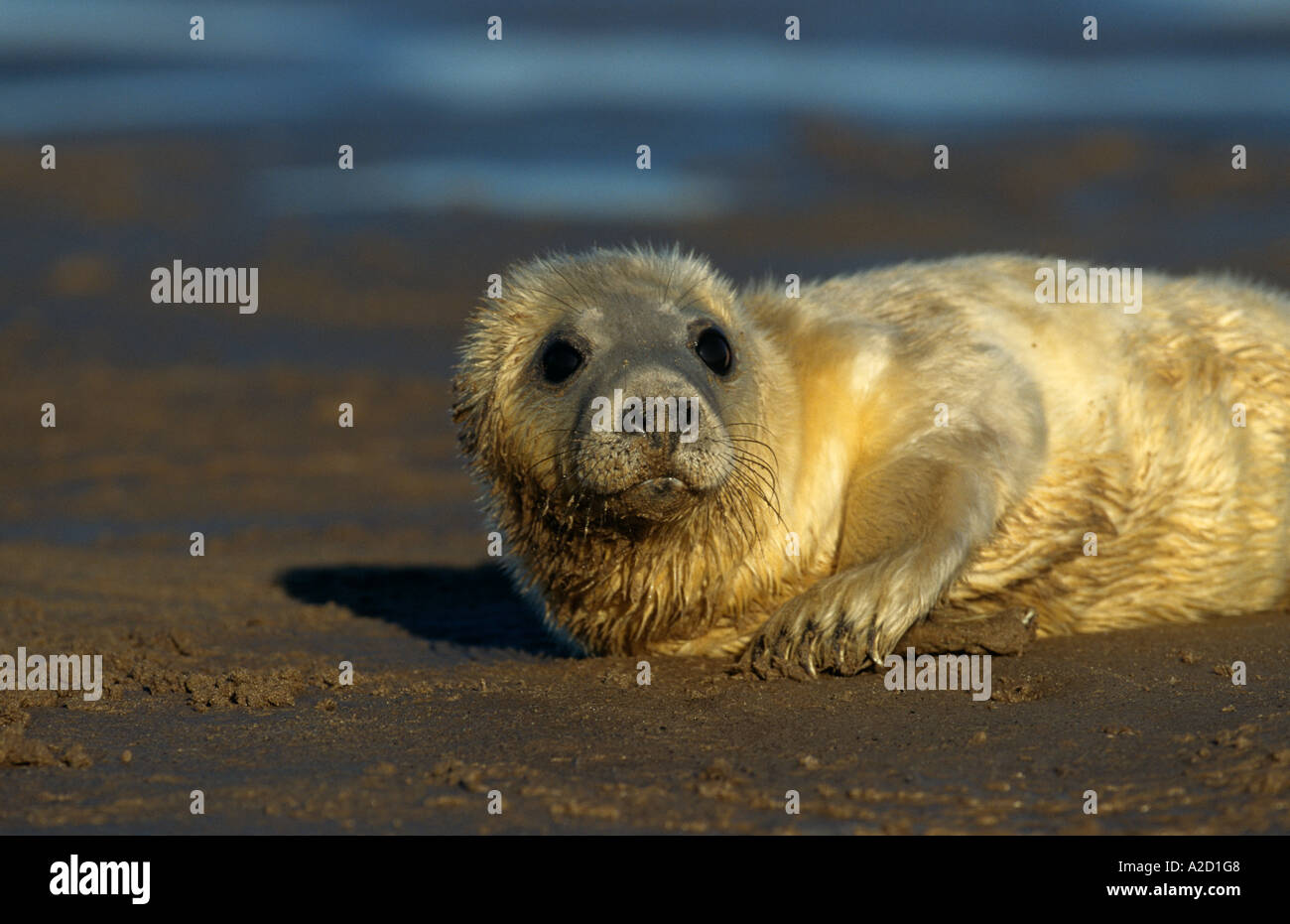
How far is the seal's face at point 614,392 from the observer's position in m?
4.51

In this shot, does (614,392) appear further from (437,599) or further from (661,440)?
(437,599)

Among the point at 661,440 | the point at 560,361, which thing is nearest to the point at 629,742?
the point at 661,440

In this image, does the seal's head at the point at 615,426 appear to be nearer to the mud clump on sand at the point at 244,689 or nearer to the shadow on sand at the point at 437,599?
the shadow on sand at the point at 437,599

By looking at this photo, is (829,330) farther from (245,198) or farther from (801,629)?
(245,198)

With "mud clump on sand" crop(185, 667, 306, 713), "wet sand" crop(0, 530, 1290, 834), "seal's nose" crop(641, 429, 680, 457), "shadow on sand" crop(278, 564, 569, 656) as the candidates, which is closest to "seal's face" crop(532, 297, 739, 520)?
"seal's nose" crop(641, 429, 680, 457)

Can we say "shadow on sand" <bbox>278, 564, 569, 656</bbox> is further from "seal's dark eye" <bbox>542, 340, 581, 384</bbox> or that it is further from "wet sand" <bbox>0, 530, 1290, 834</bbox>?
"seal's dark eye" <bbox>542, 340, 581, 384</bbox>

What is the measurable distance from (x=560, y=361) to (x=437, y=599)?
8.59 ft

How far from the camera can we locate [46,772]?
12.3 feet

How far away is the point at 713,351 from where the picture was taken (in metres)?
5.07

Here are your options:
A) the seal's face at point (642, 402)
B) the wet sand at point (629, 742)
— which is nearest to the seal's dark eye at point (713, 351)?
the seal's face at point (642, 402)

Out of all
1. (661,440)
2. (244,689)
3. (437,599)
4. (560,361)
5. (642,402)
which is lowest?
(244,689)

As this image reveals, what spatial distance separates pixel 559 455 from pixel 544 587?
0.65 metres
